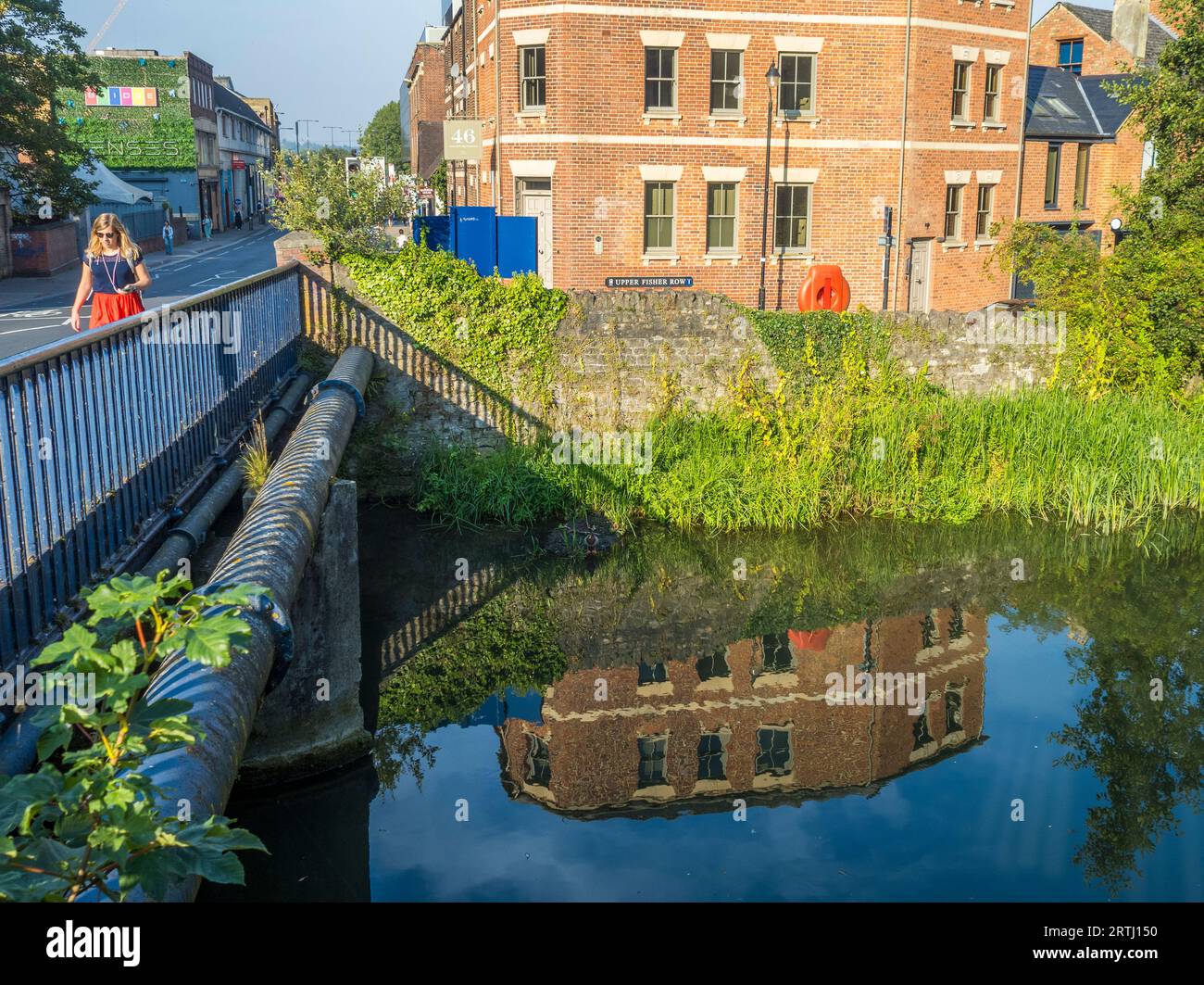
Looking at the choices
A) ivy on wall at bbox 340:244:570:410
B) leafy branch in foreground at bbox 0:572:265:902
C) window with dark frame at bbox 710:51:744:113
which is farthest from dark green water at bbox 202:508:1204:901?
window with dark frame at bbox 710:51:744:113

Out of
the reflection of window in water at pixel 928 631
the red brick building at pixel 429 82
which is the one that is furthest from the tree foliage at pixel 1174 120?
the red brick building at pixel 429 82

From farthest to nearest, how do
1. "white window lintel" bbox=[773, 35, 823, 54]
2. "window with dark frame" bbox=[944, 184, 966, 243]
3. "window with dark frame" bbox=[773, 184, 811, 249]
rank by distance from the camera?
"window with dark frame" bbox=[944, 184, 966, 243] → "window with dark frame" bbox=[773, 184, 811, 249] → "white window lintel" bbox=[773, 35, 823, 54]

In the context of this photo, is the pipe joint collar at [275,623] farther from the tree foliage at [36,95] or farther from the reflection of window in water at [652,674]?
the tree foliage at [36,95]

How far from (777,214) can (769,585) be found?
1733 cm

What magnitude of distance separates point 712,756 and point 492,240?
776 inches

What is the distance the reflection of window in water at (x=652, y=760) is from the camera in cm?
761

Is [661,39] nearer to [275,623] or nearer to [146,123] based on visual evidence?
[275,623]

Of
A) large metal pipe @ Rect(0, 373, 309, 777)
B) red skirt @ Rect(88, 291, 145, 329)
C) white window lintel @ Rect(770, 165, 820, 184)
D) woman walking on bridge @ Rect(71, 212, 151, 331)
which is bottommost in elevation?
large metal pipe @ Rect(0, 373, 309, 777)

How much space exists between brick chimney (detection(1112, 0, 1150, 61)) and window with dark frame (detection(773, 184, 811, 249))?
68.0 ft

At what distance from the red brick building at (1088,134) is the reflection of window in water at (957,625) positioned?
22916mm

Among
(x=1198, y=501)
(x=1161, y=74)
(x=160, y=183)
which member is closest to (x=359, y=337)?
(x=1198, y=501)

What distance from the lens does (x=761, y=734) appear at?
827cm

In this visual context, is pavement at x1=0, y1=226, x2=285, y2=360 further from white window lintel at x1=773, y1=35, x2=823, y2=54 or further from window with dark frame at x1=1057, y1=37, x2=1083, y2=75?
window with dark frame at x1=1057, y1=37, x2=1083, y2=75

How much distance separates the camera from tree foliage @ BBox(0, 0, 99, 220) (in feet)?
108
